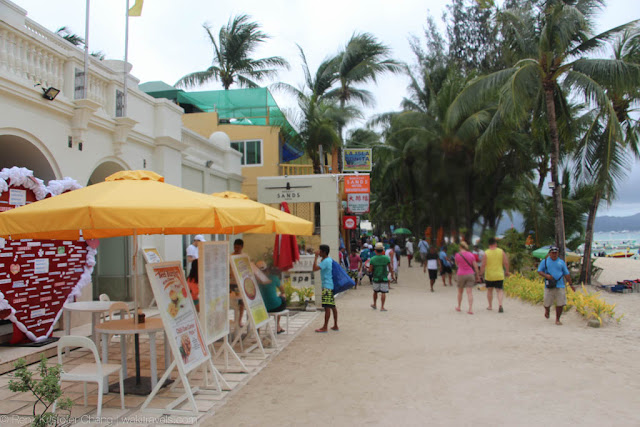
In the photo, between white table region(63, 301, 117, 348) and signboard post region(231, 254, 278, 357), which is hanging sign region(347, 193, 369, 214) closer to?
signboard post region(231, 254, 278, 357)

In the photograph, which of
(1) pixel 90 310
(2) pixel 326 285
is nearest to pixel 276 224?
(2) pixel 326 285

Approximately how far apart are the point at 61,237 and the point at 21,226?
190cm

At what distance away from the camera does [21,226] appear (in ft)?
14.4

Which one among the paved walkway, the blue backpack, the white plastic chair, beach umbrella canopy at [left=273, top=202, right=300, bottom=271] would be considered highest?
beach umbrella canopy at [left=273, top=202, right=300, bottom=271]

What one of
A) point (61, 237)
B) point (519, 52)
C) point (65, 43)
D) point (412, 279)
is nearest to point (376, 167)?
point (412, 279)

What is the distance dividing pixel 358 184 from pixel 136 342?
40.3 feet

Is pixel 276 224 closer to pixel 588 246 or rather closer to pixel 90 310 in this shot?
pixel 90 310

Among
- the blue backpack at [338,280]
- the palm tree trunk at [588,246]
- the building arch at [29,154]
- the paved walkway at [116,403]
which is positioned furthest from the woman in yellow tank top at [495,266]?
the building arch at [29,154]

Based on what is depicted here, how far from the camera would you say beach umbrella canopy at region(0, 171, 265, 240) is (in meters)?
4.19

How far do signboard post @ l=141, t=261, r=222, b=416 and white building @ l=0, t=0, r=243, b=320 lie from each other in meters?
4.25

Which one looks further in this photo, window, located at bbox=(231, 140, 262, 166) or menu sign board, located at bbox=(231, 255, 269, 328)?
window, located at bbox=(231, 140, 262, 166)

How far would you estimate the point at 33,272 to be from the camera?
7188 millimetres

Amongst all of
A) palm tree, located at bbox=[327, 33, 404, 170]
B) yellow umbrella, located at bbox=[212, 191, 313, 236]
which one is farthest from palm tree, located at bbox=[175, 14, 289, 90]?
yellow umbrella, located at bbox=[212, 191, 313, 236]

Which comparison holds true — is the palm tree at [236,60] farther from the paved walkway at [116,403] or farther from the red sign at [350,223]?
the paved walkway at [116,403]
